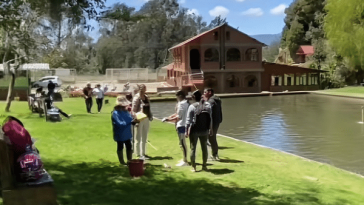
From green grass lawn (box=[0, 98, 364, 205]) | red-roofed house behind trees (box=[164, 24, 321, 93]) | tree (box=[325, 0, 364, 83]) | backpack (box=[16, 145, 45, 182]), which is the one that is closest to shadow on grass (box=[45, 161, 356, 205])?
green grass lawn (box=[0, 98, 364, 205])

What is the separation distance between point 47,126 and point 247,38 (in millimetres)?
37046

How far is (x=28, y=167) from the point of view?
18.4 feet

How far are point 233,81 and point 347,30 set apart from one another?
13204 mm

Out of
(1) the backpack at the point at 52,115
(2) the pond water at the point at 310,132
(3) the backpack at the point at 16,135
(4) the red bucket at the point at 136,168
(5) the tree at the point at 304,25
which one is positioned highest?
(5) the tree at the point at 304,25

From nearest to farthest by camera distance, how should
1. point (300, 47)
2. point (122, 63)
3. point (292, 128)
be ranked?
point (292, 128), point (300, 47), point (122, 63)

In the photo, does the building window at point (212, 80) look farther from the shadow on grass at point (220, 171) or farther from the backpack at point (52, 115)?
the shadow on grass at point (220, 171)

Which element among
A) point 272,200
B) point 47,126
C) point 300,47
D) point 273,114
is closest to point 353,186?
point 272,200

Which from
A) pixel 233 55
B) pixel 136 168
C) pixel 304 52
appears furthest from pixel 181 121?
pixel 304 52

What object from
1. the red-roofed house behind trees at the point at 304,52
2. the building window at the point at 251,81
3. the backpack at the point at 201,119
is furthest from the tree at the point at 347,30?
the backpack at the point at 201,119

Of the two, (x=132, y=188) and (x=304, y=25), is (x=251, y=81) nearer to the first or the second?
(x=304, y=25)

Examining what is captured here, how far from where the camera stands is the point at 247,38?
165 ft

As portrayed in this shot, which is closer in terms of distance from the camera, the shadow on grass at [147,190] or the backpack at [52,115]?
the shadow on grass at [147,190]

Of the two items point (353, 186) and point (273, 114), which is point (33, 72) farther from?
point (353, 186)

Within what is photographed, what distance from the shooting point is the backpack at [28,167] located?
18.4 feet
